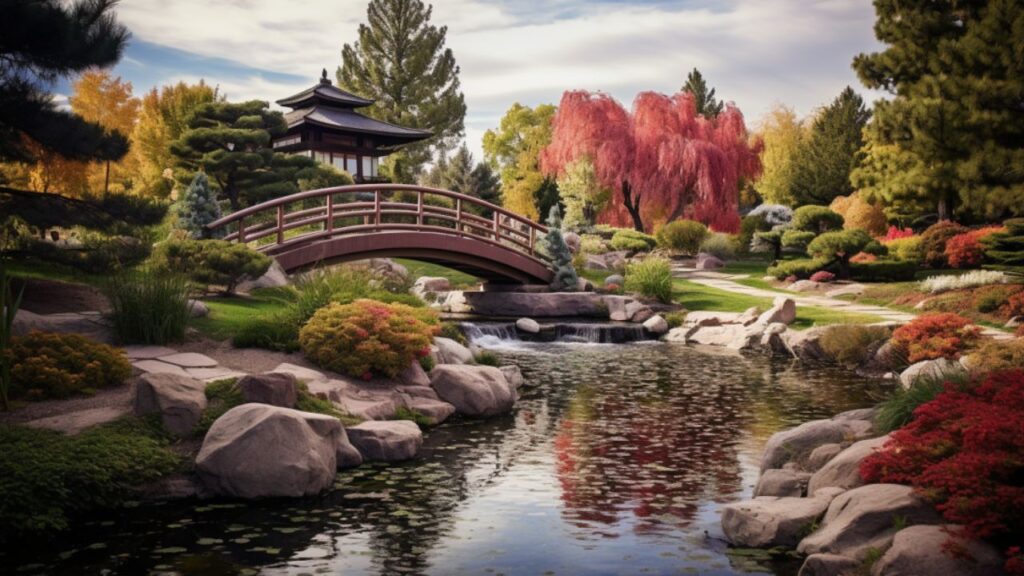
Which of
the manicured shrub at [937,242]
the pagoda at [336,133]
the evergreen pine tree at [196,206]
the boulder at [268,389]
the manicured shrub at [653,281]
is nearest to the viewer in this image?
the boulder at [268,389]

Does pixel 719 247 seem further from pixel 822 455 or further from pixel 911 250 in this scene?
pixel 822 455

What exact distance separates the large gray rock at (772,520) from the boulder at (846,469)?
0.83 ft

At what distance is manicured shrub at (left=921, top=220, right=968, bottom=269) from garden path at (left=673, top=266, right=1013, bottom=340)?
17.8ft

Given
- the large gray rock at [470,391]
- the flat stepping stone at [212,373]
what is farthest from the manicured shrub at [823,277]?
the flat stepping stone at [212,373]

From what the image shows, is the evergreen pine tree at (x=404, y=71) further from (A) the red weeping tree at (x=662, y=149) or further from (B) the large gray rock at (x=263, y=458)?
(B) the large gray rock at (x=263, y=458)

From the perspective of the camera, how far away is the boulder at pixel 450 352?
623 inches

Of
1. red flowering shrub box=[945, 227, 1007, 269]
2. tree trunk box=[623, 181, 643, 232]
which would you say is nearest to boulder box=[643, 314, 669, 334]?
red flowering shrub box=[945, 227, 1007, 269]

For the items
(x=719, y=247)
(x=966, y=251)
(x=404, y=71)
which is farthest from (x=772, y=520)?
(x=404, y=71)

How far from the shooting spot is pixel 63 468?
870 centimetres

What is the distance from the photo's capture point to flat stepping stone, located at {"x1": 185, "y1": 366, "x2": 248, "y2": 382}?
38.3 ft

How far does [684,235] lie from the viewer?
39.1 meters

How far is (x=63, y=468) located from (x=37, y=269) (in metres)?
9.70

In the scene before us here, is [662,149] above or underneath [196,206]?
above

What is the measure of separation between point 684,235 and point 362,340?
27239 mm
